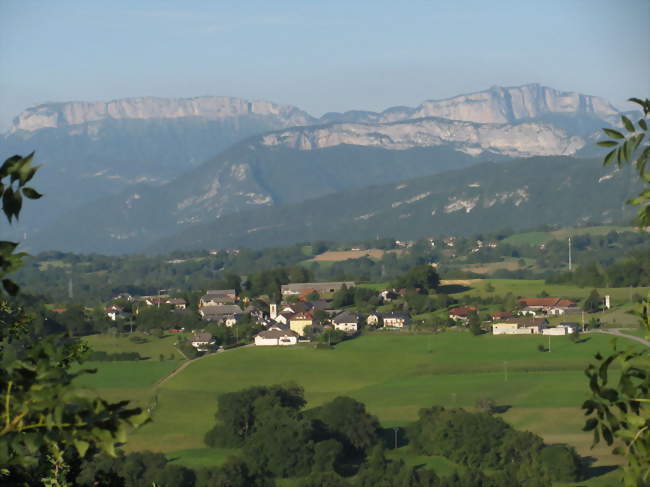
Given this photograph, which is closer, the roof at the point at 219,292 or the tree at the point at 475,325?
the tree at the point at 475,325

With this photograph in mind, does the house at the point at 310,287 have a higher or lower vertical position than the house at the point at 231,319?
higher

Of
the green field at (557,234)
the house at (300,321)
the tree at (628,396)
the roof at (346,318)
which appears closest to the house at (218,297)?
the house at (300,321)

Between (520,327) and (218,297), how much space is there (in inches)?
1071

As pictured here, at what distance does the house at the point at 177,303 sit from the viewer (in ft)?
254

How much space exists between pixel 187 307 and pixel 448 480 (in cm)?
4954

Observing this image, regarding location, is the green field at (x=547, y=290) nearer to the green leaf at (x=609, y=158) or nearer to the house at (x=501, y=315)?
the house at (x=501, y=315)

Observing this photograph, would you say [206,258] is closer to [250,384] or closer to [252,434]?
Result: [250,384]

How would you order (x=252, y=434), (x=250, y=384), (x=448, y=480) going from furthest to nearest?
(x=250, y=384) → (x=252, y=434) → (x=448, y=480)

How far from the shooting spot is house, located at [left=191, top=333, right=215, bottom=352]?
→ 196 ft

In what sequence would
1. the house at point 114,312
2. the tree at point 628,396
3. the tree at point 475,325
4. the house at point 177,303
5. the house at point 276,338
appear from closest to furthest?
the tree at point 628,396
the tree at point 475,325
the house at point 276,338
the house at point 114,312
the house at point 177,303

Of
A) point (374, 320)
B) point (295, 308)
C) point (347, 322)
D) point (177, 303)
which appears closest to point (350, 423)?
point (347, 322)

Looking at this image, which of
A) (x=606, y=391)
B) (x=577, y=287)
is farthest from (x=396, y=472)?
(x=577, y=287)

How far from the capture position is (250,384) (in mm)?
49812

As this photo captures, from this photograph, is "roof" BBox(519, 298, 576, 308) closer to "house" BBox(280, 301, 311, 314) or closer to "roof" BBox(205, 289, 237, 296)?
"house" BBox(280, 301, 311, 314)
